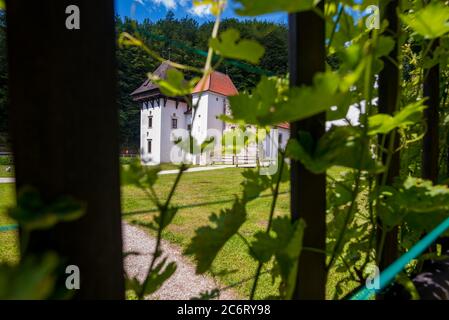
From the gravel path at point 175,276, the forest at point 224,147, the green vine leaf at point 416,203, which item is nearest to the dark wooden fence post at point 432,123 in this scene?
the forest at point 224,147

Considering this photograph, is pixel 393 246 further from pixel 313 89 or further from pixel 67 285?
pixel 67 285

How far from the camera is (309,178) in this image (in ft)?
1.80

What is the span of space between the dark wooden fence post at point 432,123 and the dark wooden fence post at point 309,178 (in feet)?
2.34

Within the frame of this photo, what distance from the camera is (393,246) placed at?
0.82m

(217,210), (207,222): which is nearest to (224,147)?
(207,222)

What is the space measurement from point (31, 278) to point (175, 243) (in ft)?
12.4

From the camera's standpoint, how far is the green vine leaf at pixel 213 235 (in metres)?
0.51

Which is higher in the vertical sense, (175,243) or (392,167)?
(392,167)

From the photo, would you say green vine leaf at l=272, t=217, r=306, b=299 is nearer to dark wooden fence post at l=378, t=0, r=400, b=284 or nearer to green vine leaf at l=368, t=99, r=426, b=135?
green vine leaf at l=368, t=99, r=426, b=135

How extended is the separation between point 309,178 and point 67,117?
1.29 ft

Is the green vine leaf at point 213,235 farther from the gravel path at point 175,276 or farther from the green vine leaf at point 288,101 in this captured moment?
the gravel path at point 175,276

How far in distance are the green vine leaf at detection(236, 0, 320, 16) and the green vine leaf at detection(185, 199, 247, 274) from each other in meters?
0.30
